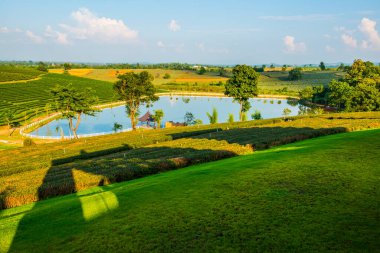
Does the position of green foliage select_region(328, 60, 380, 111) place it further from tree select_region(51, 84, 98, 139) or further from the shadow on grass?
tree select_region(51, 84, 98, 139)

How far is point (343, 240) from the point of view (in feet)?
33.9

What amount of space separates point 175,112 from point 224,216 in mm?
130781

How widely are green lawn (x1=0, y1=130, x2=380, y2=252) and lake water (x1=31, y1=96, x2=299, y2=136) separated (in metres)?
87.2

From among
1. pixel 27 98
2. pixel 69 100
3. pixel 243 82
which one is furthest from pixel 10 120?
pixel 243 82

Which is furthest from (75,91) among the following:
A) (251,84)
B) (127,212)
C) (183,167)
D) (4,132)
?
(127,212)

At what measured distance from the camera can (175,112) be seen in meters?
143

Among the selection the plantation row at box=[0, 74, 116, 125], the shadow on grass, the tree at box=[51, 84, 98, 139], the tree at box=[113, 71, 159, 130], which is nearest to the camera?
the shadow on grass

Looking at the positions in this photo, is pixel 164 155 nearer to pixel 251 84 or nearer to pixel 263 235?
pixel 263 235

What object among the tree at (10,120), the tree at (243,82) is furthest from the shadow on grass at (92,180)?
the tree at (10,120)

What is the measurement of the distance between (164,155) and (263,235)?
843 inches

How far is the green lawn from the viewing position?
10.8 meters

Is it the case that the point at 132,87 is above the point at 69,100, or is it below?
above

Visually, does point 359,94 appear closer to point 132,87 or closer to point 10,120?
point 132,87

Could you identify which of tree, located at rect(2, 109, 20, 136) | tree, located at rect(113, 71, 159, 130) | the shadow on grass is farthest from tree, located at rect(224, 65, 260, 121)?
tree, located at rect(2, 109, 20, 136)
